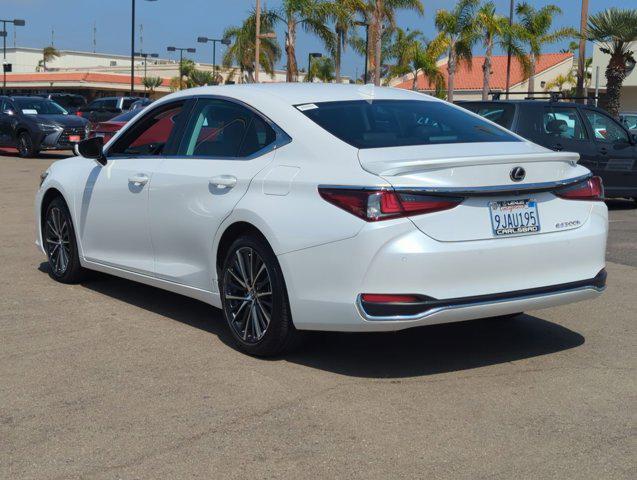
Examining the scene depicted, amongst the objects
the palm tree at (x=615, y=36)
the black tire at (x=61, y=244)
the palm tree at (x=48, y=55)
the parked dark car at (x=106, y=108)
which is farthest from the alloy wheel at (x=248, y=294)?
the palm tree at (x=48, y=55)

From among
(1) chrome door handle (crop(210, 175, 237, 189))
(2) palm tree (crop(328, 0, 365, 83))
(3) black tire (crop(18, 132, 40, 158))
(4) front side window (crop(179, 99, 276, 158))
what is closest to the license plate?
(4) front side window (crop(179, 99, 276, 158))

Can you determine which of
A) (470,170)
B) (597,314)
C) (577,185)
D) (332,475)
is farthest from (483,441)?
(597,314)

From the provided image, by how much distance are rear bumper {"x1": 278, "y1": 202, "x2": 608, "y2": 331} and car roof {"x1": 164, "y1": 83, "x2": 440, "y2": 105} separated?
124cm

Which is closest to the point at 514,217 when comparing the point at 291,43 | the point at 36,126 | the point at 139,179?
the point at 139,179

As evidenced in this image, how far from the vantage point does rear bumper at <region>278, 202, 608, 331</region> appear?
15.9 ft

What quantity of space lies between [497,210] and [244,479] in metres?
2.09

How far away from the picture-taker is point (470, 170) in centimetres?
501

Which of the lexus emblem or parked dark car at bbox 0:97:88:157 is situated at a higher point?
parked dark car at bbox 0:97:88:157

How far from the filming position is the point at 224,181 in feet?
18.9

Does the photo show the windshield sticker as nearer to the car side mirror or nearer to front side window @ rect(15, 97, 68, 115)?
the car side mirror

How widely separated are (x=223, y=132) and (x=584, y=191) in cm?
227

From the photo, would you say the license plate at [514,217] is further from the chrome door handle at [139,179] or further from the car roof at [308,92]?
the chrome door handle at [139,179]

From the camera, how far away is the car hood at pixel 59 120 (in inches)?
973

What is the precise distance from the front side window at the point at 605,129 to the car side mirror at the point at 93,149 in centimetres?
894
